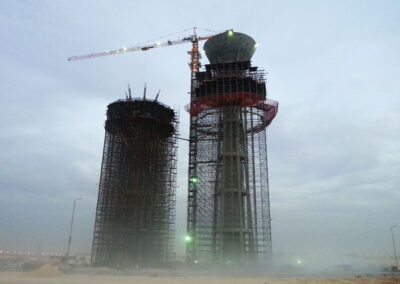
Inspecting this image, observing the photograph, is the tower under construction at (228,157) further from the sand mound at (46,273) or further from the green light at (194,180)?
the sand mound at (46,273)

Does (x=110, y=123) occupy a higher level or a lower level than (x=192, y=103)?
lower

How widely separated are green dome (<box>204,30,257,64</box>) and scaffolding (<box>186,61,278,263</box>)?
7.38 ft

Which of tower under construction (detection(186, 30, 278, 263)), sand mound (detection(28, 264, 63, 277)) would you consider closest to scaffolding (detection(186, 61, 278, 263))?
tower under construction (detection(186, 30, 278, 263))

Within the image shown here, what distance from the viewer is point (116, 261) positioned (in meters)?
53.9

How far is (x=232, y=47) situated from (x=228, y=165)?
76.1 feet

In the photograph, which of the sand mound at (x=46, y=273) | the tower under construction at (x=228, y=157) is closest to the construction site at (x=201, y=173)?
the tower under construction at (x=228, y=157)

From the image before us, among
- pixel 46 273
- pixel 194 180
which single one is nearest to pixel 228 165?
pixel 194 180

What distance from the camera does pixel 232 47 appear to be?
209ft

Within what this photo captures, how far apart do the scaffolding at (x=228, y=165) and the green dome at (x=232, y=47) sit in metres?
2.25

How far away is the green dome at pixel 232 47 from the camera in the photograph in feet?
208

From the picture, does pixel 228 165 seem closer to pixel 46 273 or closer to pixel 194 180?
pixel 194 180

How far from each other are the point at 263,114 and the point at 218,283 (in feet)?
122

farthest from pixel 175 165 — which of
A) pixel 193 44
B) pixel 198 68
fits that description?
pixel 193 44

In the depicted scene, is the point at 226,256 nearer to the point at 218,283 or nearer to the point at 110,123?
the point at 218,283
